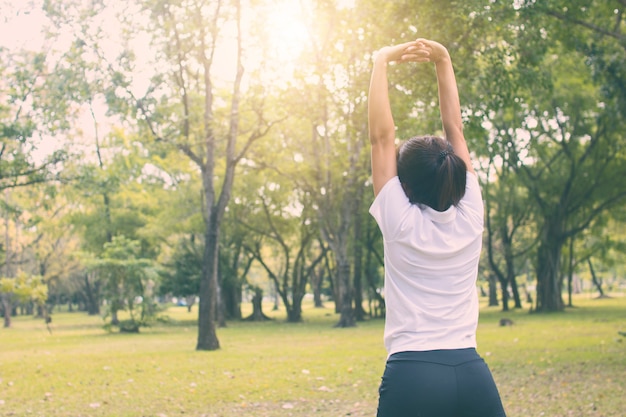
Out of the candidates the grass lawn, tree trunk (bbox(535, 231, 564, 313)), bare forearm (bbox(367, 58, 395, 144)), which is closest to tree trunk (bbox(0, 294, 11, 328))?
the grass lawn

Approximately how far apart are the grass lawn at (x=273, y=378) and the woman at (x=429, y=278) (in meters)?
6.66

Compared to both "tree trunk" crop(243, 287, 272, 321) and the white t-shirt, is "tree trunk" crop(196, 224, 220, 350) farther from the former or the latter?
"tree trunk" crop(243, 287, 272, 321)

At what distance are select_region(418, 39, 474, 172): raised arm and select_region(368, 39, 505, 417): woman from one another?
1.03ft

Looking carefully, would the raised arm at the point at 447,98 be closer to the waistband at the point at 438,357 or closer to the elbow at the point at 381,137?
the elbow at the point at 381,137

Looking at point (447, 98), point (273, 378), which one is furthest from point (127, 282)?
point (447, 98)

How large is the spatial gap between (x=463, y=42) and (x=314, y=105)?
8923 mm

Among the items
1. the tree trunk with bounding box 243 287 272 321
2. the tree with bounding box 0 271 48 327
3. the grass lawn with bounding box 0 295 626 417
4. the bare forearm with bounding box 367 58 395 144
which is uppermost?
the bare forearm with bounding box 367 58 395 144

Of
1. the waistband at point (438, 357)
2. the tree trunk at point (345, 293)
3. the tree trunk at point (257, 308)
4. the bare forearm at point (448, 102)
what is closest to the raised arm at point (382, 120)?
the bare forearm at point (448, 102)

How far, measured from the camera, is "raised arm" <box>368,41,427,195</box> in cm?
278

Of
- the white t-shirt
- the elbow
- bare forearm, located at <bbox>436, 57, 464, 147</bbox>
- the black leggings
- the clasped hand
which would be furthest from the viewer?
bare forearm, located at <bbox>436, 57, 464, 147</bbox>

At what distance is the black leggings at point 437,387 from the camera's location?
247cm

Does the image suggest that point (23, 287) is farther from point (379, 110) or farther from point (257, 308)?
point (257, 308)

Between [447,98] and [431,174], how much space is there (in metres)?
0.72

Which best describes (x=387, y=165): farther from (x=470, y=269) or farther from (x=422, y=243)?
(x=470, y=269)
